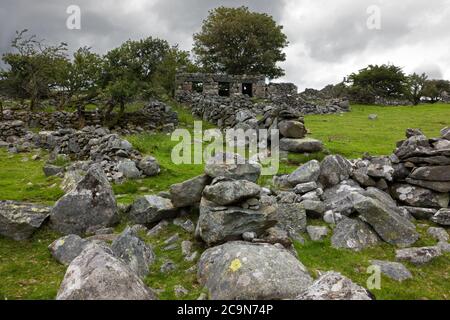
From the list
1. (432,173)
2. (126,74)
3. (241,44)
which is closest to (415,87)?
(241,44)

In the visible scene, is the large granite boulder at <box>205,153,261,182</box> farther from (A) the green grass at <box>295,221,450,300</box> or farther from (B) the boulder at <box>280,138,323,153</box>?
(B) the boulder at <box>280,138,323,153</box>

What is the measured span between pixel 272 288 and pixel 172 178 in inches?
375

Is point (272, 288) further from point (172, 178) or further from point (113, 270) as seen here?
point (172, 178)

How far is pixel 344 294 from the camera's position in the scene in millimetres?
6957

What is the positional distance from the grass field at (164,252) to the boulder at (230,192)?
4.42 ft

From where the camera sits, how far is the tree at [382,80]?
53.1 m

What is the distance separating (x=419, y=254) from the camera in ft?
33.7

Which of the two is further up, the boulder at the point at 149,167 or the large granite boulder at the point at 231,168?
the large granite boulder at the point at 231,168

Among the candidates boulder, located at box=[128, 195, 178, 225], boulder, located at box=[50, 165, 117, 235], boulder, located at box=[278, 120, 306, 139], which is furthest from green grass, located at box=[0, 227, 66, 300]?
boulder, located at box=[278, 120, 306, 139]

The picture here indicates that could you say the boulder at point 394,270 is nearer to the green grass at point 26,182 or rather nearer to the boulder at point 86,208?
the boulder at point 86,208

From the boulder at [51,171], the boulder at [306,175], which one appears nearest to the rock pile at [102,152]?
the boulder at [51,171]

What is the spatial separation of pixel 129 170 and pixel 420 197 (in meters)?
11.1
